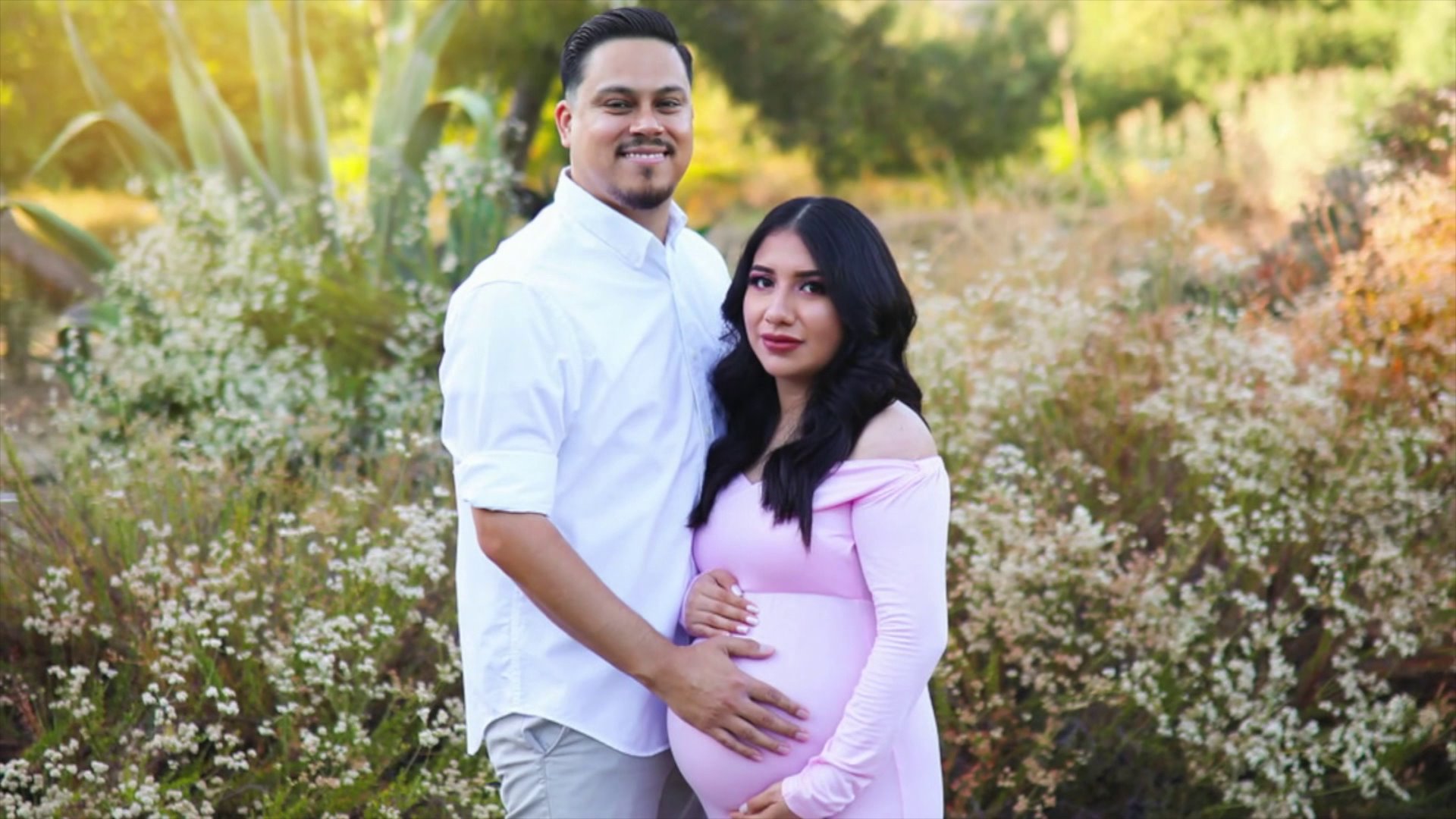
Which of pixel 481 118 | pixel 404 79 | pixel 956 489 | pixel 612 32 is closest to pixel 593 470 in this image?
pixel 612 32

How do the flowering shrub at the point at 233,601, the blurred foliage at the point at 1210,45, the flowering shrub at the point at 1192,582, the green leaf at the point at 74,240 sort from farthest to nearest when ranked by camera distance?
1. the blurred foliage at the point at 1210,45
2. the green leaf at the point at 74,240
3. the flowering shrub at the point at 1192,582
4. the flowering shrub at the point at 233,601

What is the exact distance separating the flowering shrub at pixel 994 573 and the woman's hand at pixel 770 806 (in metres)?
1.03

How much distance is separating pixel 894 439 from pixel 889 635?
349mm

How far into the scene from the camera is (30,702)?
12.6ft

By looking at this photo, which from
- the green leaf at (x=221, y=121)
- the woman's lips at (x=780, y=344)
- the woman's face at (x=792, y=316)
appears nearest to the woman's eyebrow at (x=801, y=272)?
the woman's face at (x=792, y=316)

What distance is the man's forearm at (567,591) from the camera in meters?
2.42

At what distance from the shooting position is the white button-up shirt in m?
2.43

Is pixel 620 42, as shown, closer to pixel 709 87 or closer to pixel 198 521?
pixel 198 521

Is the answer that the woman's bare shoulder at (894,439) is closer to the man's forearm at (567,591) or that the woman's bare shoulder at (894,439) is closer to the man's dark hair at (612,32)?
the man's forearm at (567,591)

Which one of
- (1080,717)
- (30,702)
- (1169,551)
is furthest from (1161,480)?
(30,702)

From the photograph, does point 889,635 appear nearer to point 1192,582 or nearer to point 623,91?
point 623,91

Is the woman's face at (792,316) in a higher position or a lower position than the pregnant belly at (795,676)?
higher

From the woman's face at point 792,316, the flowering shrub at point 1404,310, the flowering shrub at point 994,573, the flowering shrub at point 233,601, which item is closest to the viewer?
the woman's face at point 792,316

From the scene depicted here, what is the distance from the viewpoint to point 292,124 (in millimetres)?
7398
